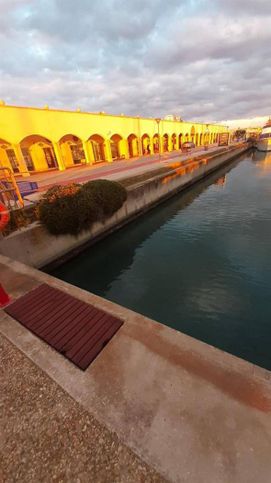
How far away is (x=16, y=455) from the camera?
7.20 ft

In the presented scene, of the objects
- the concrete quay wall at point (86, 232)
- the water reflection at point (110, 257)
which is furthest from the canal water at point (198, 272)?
the concrete quay wall at point (86, 232)

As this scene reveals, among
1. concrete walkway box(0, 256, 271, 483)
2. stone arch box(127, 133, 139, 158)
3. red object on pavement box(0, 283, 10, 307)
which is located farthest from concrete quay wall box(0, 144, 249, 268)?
stone arch box(127, 133, 139, 158)

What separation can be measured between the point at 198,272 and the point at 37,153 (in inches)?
823

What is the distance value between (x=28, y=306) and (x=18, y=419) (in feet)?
7.06

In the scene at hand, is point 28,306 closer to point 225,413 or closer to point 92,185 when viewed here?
point 225,413

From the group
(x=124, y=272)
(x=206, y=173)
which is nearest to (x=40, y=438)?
(x=124, y=272)

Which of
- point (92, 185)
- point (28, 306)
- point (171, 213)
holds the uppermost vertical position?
point (92, 185)

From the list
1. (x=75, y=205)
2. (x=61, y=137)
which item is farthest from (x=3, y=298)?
(x=61, y=137)

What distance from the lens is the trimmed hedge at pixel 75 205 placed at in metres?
8.50

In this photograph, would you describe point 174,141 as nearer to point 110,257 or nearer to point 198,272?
point 110,257

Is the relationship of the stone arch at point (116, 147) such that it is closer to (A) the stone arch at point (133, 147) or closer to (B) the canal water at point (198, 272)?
(A) the stone arch at point (133, 147)

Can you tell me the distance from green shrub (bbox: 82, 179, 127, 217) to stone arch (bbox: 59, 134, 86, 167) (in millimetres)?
14565

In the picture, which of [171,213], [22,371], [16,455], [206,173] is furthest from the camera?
[206,173]

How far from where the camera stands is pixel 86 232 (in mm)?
10336
